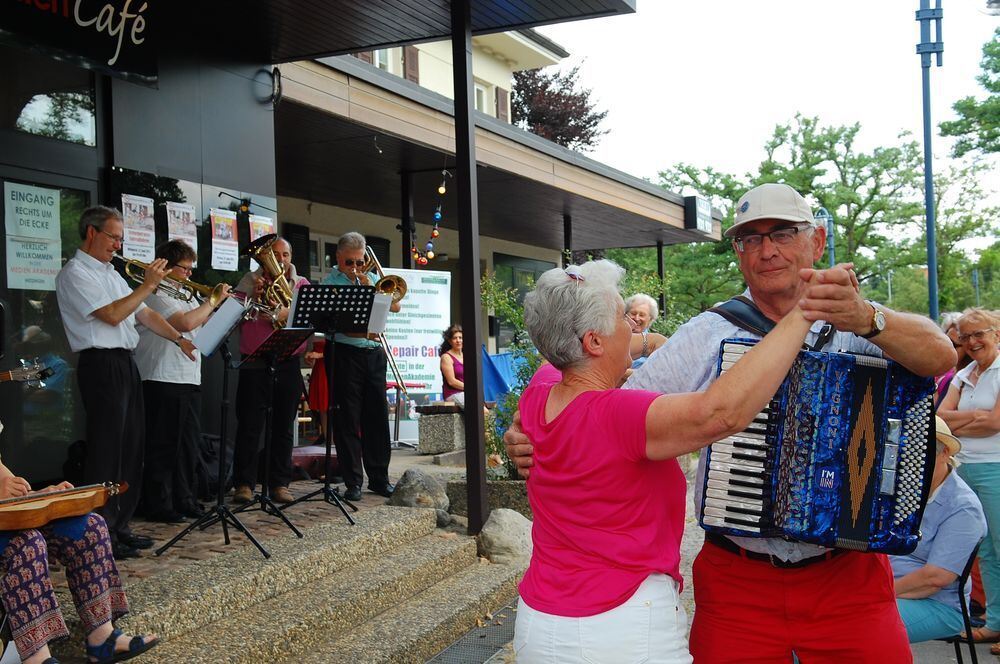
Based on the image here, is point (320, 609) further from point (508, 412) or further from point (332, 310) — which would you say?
point (508, 412)

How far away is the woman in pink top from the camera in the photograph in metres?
2.23

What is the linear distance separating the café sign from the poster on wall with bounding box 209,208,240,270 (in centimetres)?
132

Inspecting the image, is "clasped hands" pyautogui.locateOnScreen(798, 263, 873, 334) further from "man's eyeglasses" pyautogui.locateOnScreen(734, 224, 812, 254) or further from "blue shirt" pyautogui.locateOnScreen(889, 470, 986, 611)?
"blue shirt" pyautogui.locateOnScreen(889, 470, 986, 611)

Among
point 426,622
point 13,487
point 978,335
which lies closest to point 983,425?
point 978,335

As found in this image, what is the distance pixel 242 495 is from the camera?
678 cm

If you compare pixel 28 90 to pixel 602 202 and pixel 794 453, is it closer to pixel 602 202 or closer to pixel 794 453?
pixel 794 453

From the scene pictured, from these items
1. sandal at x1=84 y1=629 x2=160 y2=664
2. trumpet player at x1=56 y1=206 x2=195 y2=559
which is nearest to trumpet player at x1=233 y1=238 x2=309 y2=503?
trumpet player at x1=56 y1=206 x2=195 y2=559

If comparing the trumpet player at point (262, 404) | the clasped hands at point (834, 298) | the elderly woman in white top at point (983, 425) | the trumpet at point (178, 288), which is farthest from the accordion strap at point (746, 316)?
the trumpet player at point (262, 404)

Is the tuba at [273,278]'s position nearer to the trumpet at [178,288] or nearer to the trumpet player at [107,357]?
the trumpet at [178,288]

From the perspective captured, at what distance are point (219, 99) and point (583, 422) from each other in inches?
250

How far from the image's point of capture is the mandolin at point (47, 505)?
377 centimetres

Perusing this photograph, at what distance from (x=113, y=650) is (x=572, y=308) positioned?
2716mm

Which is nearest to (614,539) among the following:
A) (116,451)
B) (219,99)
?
(116,451)

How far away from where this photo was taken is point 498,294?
30.6 ft
